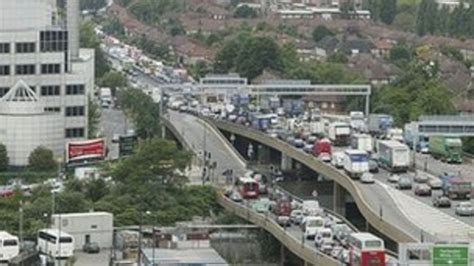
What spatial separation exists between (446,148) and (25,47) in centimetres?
1172

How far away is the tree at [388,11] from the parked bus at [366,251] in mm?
68486

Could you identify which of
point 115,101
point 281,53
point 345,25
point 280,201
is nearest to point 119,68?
point 281,53

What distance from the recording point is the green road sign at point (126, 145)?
4672cm

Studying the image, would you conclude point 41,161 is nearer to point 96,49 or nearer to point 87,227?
point 87,227

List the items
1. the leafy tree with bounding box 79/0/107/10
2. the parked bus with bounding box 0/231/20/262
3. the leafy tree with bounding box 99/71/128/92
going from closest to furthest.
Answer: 1. the parked bus with bounding box 0/231/20/262
2. the leafy tree with bounding box 99/71/128/92
3. the leafy tree with bounding box 79/0/107/10

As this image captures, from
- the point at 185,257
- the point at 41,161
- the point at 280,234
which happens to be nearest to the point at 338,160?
the point at 41,161

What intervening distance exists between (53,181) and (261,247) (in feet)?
23.2

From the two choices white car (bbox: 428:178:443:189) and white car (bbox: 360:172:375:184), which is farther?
white car (bbox: 360:172:375:184)

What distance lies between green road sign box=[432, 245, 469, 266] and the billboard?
19.6 metres

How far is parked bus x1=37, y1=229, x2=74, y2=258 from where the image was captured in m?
31.6

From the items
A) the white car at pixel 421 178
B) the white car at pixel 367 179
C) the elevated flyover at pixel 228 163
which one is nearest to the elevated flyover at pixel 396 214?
the white car at pixel 367 179

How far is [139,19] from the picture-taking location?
100 m

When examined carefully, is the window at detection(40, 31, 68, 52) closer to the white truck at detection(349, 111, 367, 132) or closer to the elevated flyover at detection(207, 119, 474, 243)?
the elevated flyover at detection(207, 119, 474, 243)

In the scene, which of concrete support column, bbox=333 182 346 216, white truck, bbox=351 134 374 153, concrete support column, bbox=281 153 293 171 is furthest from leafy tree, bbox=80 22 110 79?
concrete support column, bbox=333 182 346 216
